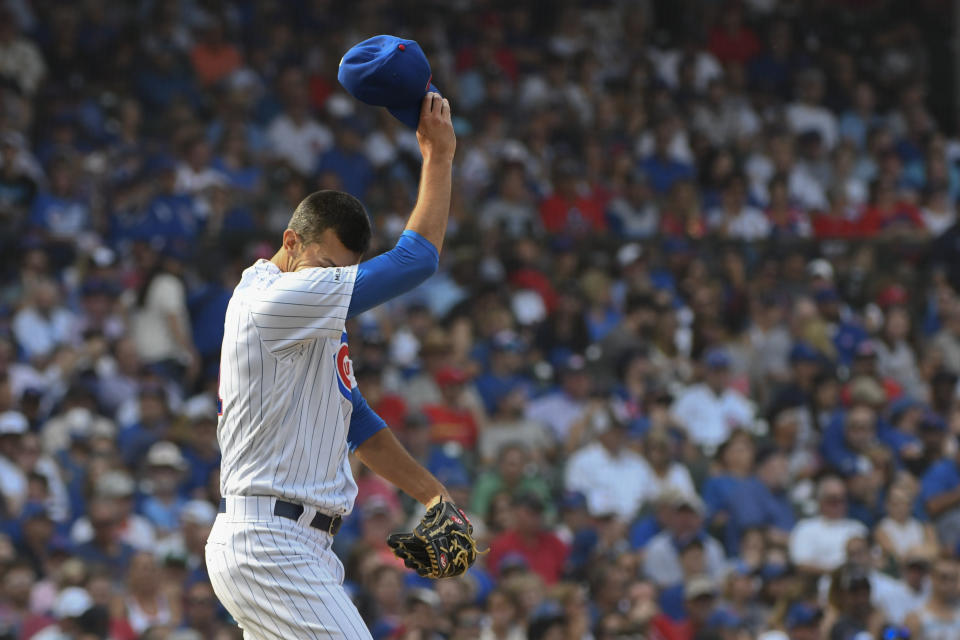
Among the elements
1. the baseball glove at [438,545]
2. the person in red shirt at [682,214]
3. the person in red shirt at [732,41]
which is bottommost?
the person in red shirt at [682,214]

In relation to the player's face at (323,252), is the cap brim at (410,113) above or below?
above

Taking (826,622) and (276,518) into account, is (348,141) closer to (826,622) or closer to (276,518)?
(826,622)

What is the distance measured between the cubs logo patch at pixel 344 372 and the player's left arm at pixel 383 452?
210mm

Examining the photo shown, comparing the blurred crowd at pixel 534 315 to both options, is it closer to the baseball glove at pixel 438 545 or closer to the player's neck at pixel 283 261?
the baseball glove at pixel 438 545

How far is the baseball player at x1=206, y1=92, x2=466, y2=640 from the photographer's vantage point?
12.5 ft

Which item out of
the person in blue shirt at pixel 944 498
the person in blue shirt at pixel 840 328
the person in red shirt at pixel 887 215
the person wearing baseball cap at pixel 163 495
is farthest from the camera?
the person in red shirt at pixel 887 215

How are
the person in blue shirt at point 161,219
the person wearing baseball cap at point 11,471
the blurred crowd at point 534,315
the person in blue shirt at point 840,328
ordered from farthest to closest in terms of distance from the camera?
the person in blue shirt at point 840,328 → the person in blue shirt at point 161,219 → the person wearing baseball cap at point 11,471 → the blurred crowd at point 534,315

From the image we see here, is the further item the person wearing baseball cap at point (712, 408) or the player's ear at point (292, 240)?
the person wearing baseball cap at point (712, 408)

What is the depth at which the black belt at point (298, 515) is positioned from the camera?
12.8 ft

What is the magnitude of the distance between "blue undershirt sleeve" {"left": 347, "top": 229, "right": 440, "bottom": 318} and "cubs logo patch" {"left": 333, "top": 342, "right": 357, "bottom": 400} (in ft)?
0.90

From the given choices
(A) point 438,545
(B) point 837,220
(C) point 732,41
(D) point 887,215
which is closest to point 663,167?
(B) point 837,220

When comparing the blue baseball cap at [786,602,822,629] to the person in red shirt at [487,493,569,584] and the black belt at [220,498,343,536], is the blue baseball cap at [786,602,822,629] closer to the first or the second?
the person in red shirt at [487,493,569,584]

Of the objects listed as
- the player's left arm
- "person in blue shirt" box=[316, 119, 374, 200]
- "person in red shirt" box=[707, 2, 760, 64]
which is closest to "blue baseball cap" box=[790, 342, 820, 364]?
"person in blue shirt" box=[316, 119, 374, 200]

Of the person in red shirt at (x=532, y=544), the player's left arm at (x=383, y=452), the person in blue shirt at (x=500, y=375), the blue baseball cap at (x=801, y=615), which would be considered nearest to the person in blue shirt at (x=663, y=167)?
the person in blue shirt at (x=500, y=375)
